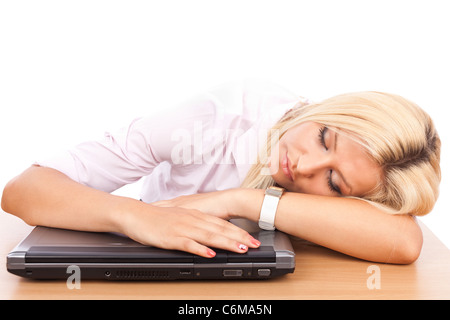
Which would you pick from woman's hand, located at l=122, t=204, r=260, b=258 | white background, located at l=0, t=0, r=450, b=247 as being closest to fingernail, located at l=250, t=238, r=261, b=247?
woman's hand, located at l=122, t=204, r=260, b=258

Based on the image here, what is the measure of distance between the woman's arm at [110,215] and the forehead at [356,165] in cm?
31

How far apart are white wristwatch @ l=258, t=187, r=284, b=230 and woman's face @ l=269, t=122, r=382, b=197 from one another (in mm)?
109

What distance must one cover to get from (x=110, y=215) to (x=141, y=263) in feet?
0.54

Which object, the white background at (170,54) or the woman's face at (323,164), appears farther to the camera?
the white background at (170,54)

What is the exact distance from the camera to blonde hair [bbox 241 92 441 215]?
121 cm

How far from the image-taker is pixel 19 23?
7.66 feet

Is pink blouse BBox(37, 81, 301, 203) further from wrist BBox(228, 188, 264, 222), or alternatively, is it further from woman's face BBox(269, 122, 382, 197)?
wrist BBox(228, 188, 264, 222)

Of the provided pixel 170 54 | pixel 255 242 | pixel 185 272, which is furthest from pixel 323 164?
pixel 170 54

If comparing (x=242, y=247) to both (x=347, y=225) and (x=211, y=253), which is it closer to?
(x=211, y=253)

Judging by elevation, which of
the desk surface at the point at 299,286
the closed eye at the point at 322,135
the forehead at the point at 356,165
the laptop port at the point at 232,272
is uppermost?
the closed eye at the point at 322,135

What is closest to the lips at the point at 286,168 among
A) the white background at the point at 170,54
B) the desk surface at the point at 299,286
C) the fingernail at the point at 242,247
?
the desk surface at the point at 299,286

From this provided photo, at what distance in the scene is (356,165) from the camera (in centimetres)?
123

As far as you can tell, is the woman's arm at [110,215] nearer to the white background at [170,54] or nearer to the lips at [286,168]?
the lips at [286,168]

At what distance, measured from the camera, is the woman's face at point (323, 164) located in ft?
4.04
